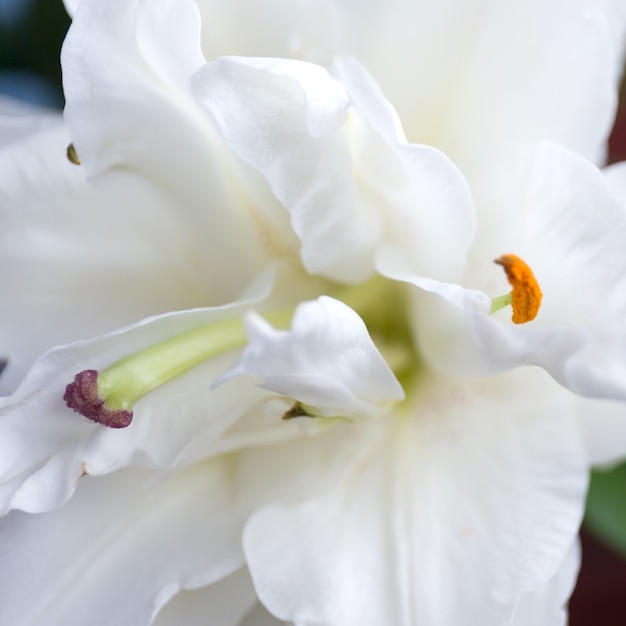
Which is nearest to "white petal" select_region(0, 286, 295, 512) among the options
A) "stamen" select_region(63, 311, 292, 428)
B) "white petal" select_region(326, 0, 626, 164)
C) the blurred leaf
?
"stamen" select_region(63, 311, 292, 428)

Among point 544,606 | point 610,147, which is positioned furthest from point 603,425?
point 610,147

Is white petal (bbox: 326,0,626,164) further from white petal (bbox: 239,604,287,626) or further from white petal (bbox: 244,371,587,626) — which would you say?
white petal (bbox: 239,604,287,626)

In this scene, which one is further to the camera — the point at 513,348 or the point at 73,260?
the point at 73,260

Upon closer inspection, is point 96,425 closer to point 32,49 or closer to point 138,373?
point 138,373

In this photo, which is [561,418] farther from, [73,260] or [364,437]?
[73,260]

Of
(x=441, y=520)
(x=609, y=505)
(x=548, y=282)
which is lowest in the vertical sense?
(x=609, y=505)

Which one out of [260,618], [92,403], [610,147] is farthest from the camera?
[610,147]

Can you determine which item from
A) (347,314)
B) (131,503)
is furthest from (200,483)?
(347,314)
